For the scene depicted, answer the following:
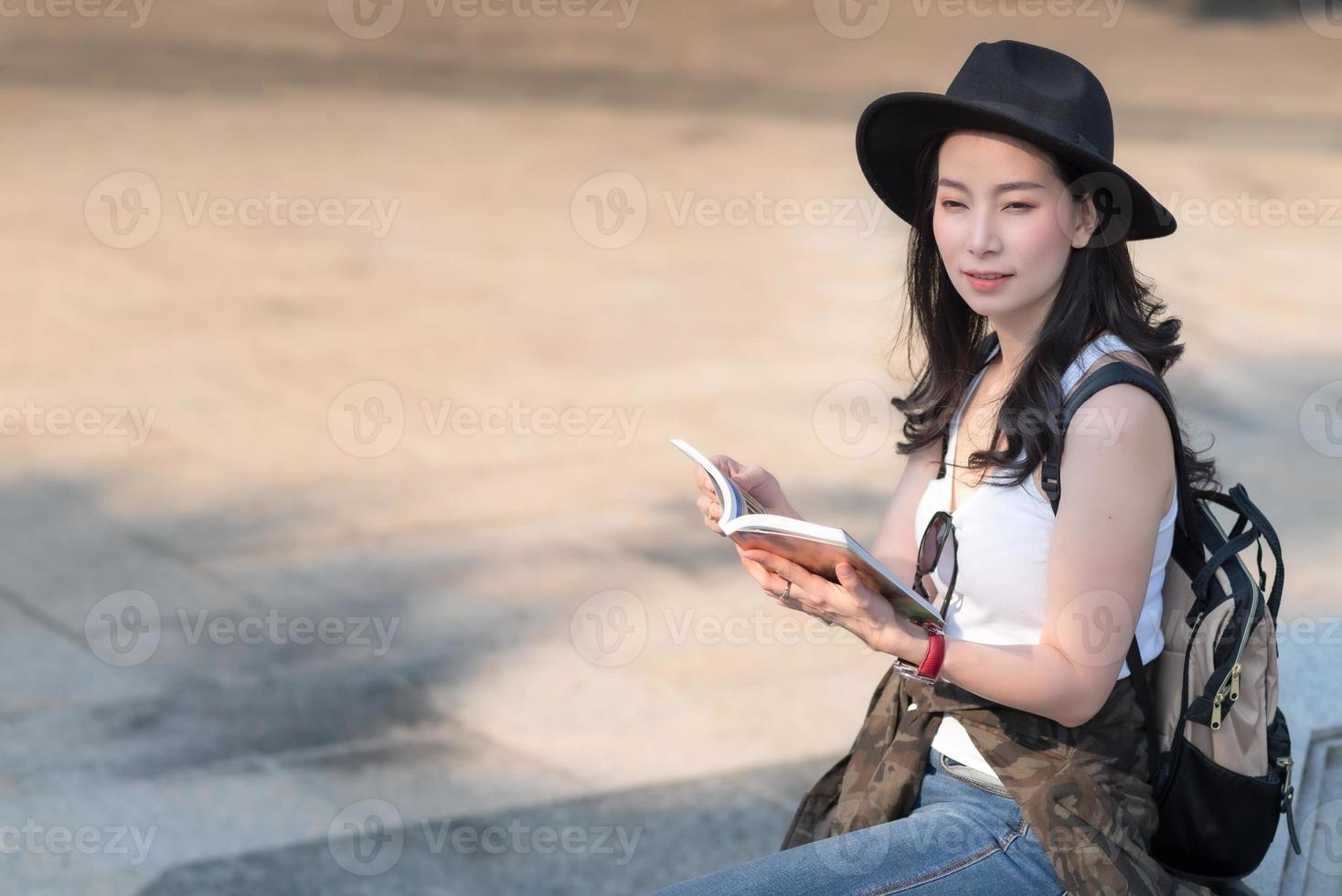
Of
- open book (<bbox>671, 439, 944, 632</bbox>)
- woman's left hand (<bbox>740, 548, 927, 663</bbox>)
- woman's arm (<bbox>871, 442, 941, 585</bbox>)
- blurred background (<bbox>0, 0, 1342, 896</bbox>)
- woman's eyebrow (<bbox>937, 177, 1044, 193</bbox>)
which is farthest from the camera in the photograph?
blurred background (<bbox>0, 0, 1342, 896</bbox>)

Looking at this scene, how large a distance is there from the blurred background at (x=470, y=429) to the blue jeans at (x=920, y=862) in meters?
0.87

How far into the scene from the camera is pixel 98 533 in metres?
5.54

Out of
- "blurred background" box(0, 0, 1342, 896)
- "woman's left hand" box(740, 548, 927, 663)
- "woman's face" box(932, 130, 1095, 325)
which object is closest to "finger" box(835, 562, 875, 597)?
"woman's left hand" box(740, 548, 927, 663)

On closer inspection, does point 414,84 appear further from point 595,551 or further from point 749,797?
point 749,797

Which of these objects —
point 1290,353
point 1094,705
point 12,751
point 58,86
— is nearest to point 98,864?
point 12,751

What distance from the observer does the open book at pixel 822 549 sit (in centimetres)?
201

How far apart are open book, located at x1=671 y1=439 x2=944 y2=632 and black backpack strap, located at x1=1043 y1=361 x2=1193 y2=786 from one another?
276mm

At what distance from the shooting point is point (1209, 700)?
2.24m

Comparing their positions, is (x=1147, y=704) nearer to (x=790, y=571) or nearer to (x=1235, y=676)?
(x=1235, y=676)

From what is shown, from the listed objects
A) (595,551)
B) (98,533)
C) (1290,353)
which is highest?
(1290,353)

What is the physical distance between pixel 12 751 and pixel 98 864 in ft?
2.07

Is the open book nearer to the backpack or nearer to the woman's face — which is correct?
the backpack

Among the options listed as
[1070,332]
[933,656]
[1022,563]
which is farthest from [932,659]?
[1070,332]

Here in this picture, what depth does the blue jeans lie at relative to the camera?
86.4 inches
